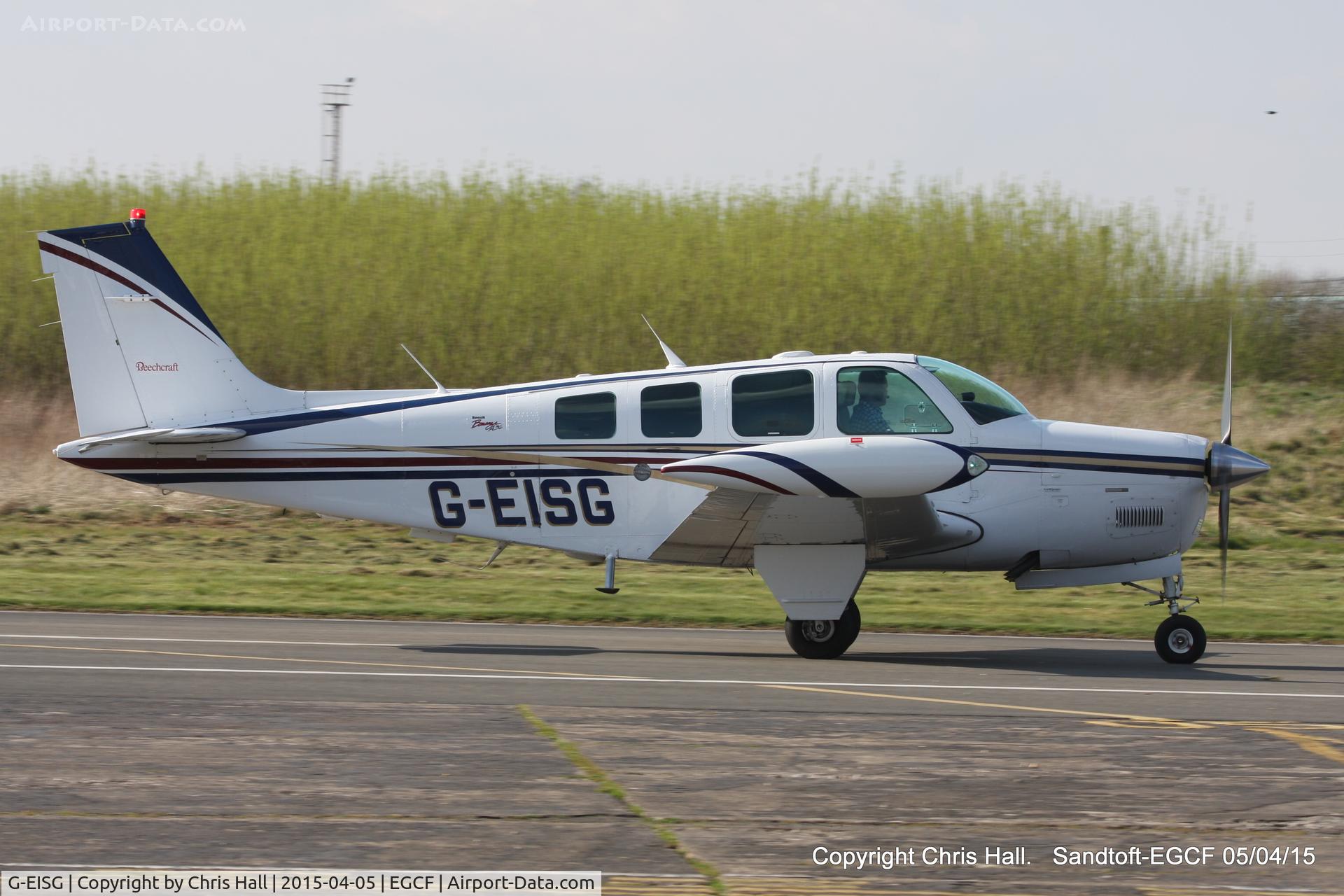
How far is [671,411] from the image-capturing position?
10570mm

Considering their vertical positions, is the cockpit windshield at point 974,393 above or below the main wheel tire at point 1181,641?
above

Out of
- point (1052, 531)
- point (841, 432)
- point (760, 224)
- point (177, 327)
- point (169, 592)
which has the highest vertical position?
point (760, 224)

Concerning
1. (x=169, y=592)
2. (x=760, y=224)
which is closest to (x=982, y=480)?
(x=169, y=592)

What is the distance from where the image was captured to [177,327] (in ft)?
37.6

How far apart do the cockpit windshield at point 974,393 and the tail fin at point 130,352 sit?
17.2 feet

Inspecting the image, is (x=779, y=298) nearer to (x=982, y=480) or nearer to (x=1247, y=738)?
(x=982, y=480)

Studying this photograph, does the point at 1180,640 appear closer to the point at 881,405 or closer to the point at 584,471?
the point at 881,405

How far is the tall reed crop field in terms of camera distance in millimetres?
23359

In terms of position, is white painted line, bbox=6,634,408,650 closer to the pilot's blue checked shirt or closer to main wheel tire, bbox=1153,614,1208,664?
the pilot's blue checked shirt

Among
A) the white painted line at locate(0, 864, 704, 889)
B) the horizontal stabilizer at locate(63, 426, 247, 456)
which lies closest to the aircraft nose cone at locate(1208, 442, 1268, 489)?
the white painted line at locate(0, 864, 704, 889)

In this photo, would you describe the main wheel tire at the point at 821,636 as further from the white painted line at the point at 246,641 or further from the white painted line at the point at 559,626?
the white painted line at the point at 246,641

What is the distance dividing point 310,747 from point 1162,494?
6.65m

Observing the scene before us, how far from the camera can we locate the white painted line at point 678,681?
8914 mm

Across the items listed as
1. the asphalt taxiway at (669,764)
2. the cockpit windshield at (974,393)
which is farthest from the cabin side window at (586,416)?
the cockpit windshield at (974,393)
